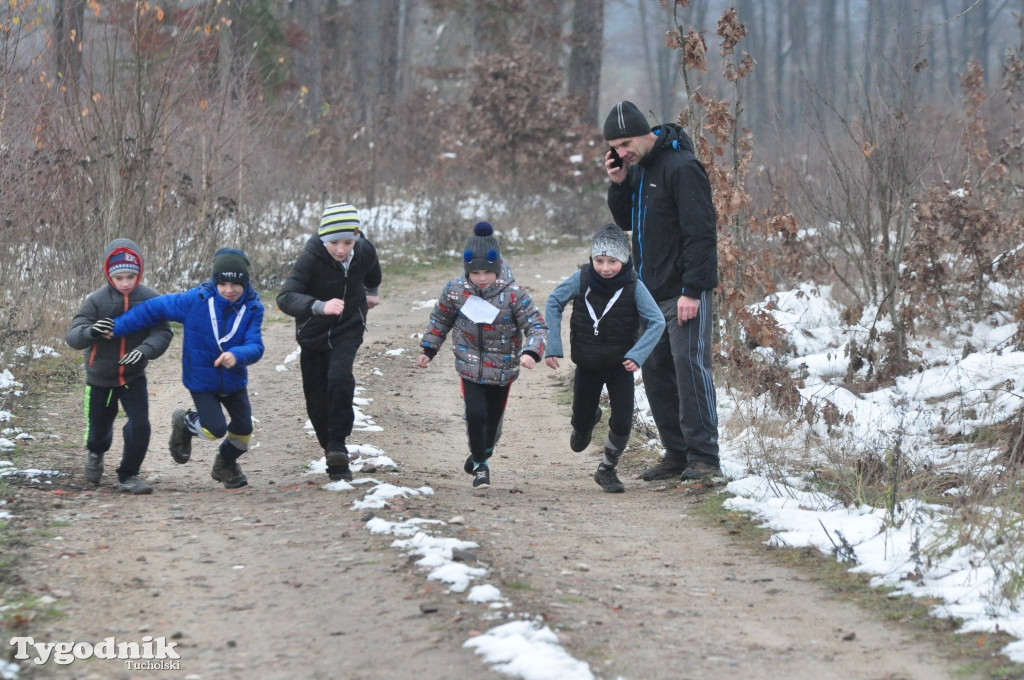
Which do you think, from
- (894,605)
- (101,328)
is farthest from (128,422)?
(894,605)

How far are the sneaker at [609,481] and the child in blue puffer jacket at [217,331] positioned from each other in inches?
86.1

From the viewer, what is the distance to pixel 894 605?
15.3 feet

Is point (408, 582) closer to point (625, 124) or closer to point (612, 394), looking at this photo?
point (612, 394)

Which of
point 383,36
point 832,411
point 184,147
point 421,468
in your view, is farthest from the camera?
point 383,36

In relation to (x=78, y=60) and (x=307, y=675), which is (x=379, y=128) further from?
(x=307, y=675)

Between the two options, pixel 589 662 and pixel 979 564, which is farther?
pixel 979 564

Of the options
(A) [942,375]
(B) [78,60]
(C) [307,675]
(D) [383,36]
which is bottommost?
(C) [307,675]

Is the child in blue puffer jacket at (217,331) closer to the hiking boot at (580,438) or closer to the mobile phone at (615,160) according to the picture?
the hiking boot at (580,438)

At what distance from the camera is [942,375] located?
9.22 m

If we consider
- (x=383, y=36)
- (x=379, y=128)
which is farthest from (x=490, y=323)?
(x=383, y=36)

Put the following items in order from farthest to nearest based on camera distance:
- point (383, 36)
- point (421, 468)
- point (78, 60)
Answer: point (383, 36) → point (78, 60) → point (421, 468)

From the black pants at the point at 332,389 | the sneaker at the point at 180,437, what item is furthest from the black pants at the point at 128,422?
the black pants at the point at 332,389

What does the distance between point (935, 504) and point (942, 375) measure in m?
3.66

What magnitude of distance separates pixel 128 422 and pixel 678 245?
3494mm
